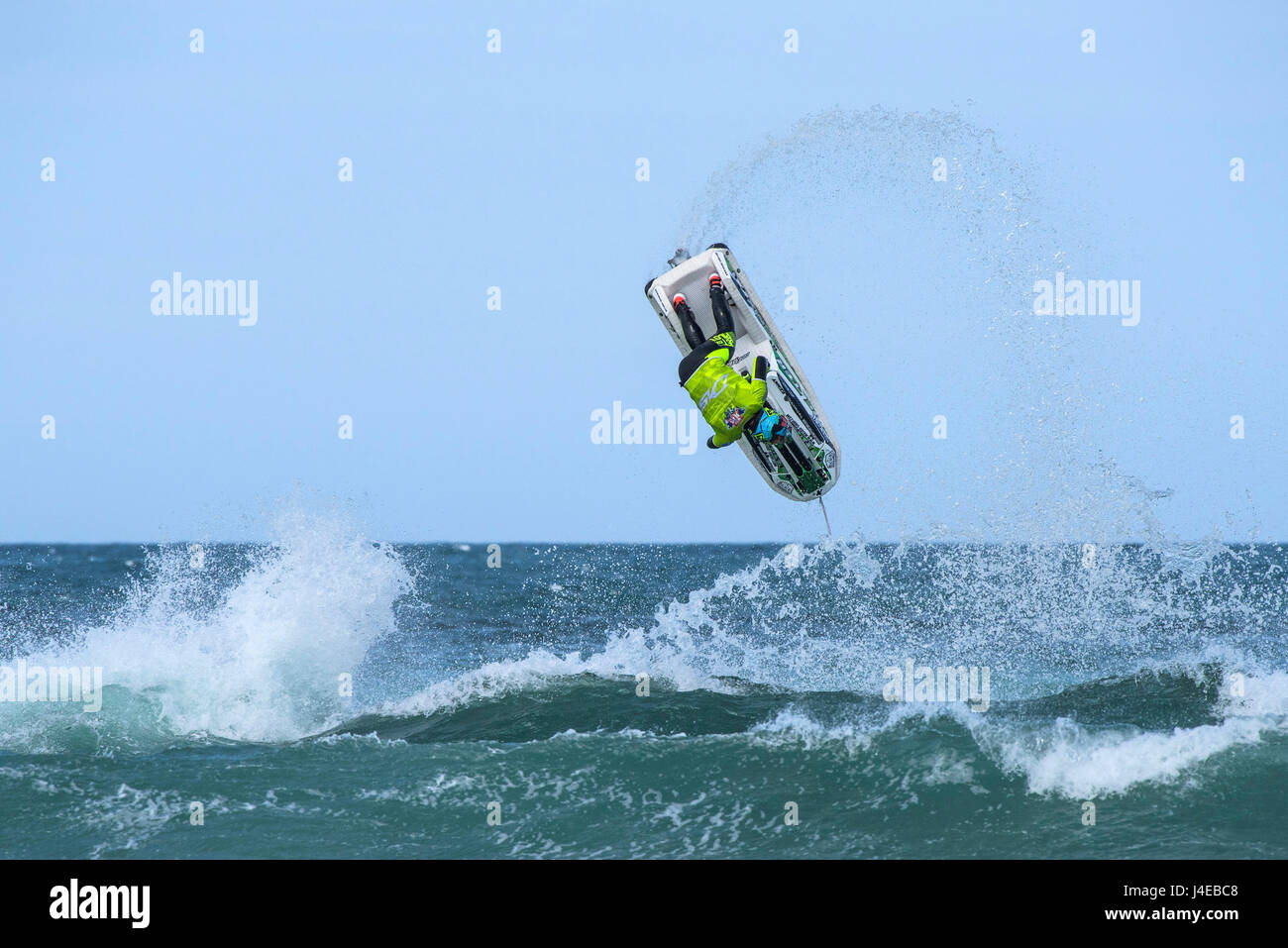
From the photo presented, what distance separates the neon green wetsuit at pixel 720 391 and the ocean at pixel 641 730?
3069mm

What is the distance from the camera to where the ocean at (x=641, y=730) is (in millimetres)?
9633

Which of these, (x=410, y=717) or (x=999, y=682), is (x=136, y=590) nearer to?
(x=410, y=717)

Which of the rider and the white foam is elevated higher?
the rider

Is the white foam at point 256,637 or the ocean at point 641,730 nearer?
the ocean at point 641,730

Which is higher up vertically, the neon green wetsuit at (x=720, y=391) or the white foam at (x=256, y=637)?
the neon green wetsuit at (x=720, y=391)

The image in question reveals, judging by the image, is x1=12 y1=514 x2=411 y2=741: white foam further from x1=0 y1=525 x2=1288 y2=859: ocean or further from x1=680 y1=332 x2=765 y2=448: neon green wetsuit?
x1=680 y1=332 x2=765 y2=448: neon green wetsuit

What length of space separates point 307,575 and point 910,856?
433 inches

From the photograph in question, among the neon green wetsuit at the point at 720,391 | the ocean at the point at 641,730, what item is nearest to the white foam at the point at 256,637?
the ocean at the point at 641,730

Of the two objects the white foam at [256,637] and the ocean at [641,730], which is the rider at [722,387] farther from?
the white foam at [256,637]

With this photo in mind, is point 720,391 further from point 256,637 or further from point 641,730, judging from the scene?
point 256,637

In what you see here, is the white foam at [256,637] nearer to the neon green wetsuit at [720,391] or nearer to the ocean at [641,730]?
the ocean at [641,730]

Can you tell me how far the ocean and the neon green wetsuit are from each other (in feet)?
10.1

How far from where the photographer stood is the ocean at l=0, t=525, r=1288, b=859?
31.6 feet

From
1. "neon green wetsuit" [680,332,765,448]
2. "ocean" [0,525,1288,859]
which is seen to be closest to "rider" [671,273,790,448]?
"neon green wetsuit" [680,332,765,448]
